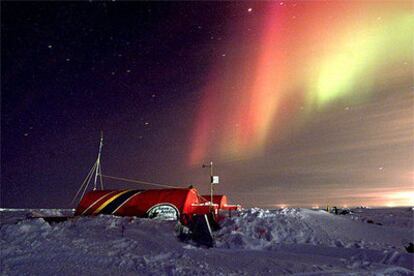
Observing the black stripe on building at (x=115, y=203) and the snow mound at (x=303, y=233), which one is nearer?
the snow mound at (x=303, y=233)

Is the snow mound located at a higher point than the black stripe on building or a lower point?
lower

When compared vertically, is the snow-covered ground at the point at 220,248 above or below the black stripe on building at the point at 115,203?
below

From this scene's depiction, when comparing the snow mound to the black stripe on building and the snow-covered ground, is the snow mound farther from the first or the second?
the black stripe on building

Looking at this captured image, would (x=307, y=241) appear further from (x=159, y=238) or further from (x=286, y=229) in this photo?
(x=159, y=238)

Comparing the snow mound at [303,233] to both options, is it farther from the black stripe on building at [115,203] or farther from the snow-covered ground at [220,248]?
the black stripe on building at [115,203]

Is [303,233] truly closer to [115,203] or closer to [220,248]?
[220,248]

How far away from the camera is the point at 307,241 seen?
39.6ft

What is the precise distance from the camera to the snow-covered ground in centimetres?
784

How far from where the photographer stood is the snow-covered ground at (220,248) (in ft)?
25.7

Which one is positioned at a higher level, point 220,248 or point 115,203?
point 115,203

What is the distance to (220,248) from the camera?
10922 mm

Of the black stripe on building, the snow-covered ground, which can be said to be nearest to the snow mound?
the snow-covered ground

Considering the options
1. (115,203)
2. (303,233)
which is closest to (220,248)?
(303,233)

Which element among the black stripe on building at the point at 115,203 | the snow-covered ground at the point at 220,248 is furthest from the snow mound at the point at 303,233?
the black stripe on building at the point at 115,203
